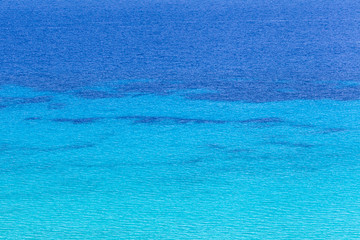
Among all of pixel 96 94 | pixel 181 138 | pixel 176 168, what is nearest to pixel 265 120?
pixel 181 138

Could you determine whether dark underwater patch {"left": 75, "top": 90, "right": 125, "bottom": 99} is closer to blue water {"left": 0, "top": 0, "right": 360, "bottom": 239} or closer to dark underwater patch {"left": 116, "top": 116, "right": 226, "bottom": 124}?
blue water {"left": 0, "top": 0, "right": 360, "bottom": 239}

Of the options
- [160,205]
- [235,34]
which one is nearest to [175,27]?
[235,34]

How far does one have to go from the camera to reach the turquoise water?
3.70m

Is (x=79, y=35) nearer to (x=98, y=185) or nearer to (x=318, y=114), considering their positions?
(x=318, y=114)

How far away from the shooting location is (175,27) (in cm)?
1138

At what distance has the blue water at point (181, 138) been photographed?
12.4 ft

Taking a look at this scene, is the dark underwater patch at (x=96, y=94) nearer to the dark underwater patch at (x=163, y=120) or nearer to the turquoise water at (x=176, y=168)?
the turquoise water at (x=176, y=168)

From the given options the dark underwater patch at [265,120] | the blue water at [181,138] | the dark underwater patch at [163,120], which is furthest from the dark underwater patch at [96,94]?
the dark underwater patch at [265,120]

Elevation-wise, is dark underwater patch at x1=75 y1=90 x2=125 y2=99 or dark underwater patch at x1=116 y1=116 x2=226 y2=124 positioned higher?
dark underwater patch at x1=75 y1=90 x2=125 y2=99

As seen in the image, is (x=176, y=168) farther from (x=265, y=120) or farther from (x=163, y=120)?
(x=265, y=120)

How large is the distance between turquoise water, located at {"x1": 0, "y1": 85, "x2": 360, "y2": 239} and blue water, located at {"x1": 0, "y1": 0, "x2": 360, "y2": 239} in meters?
0.01

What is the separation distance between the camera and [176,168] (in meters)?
4.57

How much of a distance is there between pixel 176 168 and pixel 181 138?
0.62 m

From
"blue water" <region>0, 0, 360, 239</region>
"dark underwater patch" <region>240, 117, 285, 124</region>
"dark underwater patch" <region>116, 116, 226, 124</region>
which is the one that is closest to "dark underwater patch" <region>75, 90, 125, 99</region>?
"blue water" <region>0, 0, 360, 239</region>
